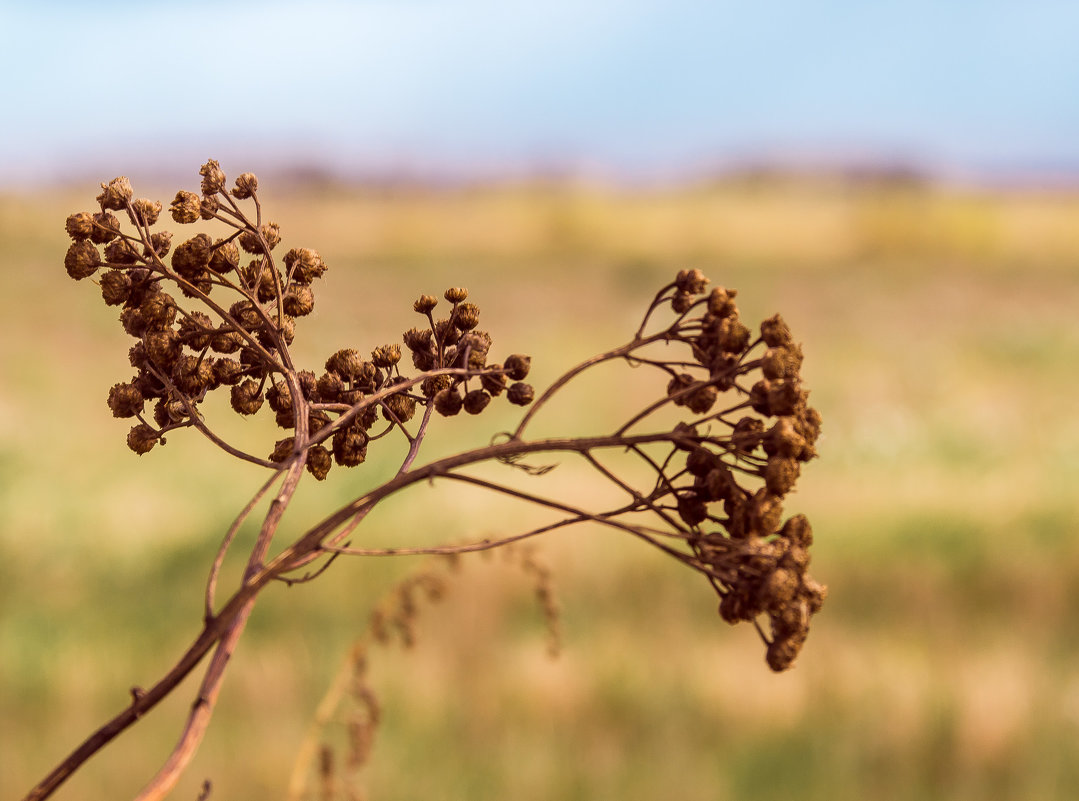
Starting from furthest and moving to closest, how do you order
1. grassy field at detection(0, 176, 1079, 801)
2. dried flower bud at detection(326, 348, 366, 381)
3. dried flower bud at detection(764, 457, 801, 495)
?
grassy field at detection(0, 176, 1079, 801)
dried flower bud at detection(326, 348, 366, 381)
dried flower bud at detection(764, 457, 801, 495)

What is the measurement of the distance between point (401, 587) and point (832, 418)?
605 inches

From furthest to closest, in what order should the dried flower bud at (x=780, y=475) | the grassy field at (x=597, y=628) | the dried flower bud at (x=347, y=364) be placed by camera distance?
the grassy field at (x=597, y=628) → the dried flower bud at (x=347, y=364) → the dried flower bud at (x=780, y=475)

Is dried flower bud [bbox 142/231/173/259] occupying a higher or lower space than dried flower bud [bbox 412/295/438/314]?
higher

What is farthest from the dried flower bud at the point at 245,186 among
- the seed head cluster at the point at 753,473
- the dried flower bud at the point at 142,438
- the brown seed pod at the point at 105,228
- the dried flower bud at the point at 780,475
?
the dried flower bud at the point at 780,475

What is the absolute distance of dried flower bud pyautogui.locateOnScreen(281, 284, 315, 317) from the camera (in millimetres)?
854

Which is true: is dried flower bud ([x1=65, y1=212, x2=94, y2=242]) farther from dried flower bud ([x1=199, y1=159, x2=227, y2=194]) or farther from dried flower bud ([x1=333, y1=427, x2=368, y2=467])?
dried flower bud ([x1=333, y1=427, x2=368, y2=467])

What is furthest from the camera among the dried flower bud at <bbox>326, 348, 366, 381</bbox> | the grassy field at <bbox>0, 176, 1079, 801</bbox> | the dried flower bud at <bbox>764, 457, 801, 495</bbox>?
the grassy field at <bbox>0, 176, 1079, 801</bbox>

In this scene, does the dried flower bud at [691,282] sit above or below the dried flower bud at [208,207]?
below

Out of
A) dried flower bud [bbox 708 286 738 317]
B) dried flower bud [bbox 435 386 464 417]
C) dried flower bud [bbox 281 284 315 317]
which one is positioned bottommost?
dried flower bud [bbox 435 386 464 417]

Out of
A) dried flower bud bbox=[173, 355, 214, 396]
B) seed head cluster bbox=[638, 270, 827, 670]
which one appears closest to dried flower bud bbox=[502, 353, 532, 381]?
seed head cluster bbox=[638, 270, 827, 670]

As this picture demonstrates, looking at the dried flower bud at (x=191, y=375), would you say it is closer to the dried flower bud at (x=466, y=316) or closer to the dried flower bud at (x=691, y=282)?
the dried flower bud at (x=466, y=316)

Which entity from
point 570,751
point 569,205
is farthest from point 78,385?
point 569,205

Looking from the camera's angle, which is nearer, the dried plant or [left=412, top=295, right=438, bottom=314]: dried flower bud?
the dried plant

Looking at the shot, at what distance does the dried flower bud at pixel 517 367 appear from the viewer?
2.52 feet
